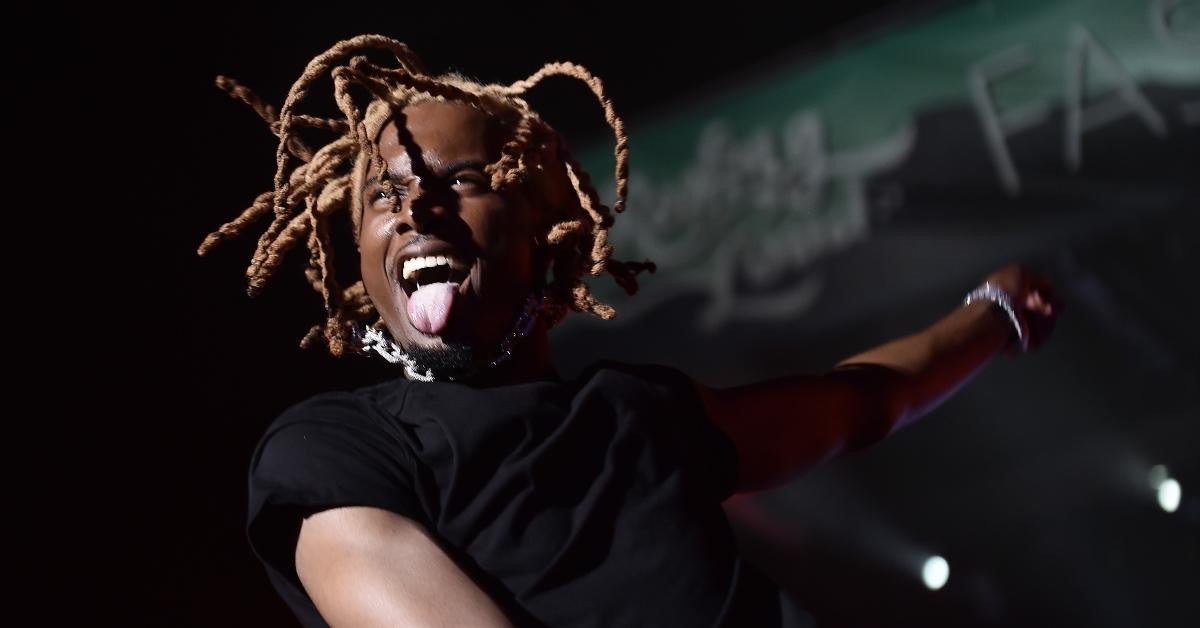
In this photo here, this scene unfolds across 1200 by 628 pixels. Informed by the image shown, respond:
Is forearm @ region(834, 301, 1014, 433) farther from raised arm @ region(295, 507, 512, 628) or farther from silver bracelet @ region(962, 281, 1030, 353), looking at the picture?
raised arm @ region(295, 507, 512, 628)

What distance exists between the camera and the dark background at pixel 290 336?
1.74 m

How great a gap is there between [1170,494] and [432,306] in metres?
1.50

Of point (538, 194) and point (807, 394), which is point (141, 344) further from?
point (807, 394)

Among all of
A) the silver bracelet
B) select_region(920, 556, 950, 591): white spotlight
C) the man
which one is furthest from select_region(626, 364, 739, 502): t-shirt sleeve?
select_region(920, 556, 950, 591): white spotlight

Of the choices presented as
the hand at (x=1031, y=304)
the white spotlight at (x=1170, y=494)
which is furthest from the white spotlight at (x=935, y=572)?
the hand at (x=1031, y=304)

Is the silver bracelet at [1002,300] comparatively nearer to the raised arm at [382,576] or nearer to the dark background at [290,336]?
the dark background at [290,336]

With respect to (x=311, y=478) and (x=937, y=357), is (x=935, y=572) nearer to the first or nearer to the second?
(x=937, y=357)

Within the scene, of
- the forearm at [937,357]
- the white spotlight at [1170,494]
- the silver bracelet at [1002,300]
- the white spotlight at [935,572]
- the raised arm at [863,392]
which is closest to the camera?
the raised arm at [863,392]

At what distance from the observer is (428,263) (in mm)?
993

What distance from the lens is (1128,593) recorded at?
1919 mm

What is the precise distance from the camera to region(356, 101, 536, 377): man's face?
3.27 feet

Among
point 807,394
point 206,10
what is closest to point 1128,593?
point 807,394

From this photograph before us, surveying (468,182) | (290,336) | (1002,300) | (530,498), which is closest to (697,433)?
(530,498)

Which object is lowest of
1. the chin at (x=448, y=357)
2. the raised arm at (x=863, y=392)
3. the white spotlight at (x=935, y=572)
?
the white spotlight at (x=935, y=572)
